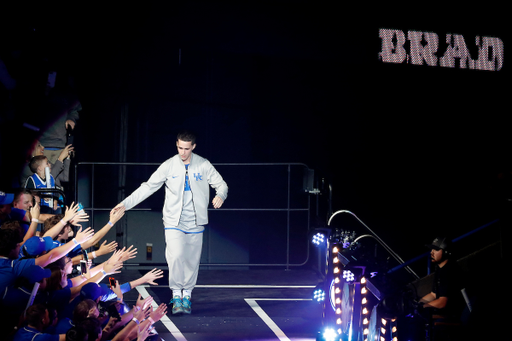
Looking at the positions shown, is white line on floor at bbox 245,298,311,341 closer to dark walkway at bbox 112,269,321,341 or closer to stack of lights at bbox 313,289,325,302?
dark walkway at bbox 112,269,321,341

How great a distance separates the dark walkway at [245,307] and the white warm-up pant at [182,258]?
388 mm

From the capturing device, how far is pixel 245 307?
742cm

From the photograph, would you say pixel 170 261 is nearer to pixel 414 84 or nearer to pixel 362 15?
pixel 362 15

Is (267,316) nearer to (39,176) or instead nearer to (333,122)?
(39,176)

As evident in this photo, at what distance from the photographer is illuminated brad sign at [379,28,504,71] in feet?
28.2

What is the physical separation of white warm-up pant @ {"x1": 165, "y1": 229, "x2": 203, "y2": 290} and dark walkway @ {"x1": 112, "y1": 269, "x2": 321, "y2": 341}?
0.39m

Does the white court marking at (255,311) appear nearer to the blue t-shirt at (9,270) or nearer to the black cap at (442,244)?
the black cap at (442,244)

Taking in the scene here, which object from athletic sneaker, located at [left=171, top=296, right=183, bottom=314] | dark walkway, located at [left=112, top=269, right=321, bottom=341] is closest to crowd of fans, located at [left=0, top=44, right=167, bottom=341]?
athletic sneaker, located at [left=171, top=296, right=183, bottom=314]

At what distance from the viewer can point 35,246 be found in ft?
17.0

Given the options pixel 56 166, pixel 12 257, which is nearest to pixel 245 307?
pixel 12 257

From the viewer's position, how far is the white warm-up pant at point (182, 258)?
282 inches

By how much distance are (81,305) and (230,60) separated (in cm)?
722

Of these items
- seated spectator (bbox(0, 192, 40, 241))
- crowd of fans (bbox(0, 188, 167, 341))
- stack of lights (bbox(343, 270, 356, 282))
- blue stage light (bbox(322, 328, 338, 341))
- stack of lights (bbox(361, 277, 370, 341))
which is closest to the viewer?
crowd of fans (bbox(0, 188, 167, 341))

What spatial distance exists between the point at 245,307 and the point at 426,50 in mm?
4488
